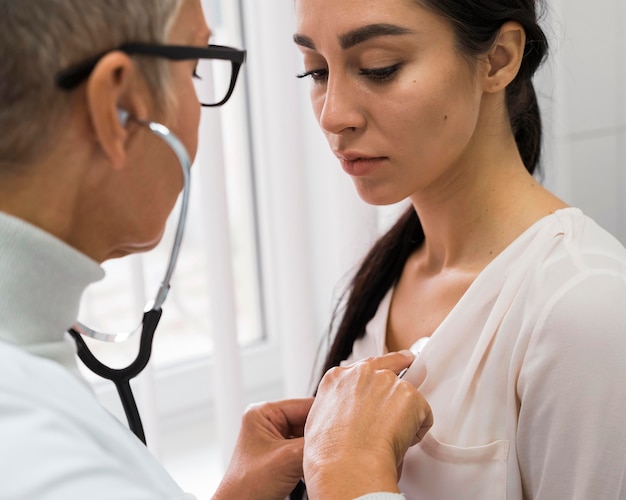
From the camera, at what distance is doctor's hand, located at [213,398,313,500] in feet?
3.27

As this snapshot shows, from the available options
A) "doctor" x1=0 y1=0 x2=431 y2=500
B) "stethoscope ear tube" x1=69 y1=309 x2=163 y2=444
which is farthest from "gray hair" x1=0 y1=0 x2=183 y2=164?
"stethoscope ear tube" x1=69 y1=309 x2=163 y2=444

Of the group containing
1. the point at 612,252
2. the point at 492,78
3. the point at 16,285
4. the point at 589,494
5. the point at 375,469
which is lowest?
the point at 589,494

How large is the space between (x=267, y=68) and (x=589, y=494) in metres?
0.91

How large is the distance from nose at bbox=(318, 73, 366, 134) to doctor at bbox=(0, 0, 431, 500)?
345 mm

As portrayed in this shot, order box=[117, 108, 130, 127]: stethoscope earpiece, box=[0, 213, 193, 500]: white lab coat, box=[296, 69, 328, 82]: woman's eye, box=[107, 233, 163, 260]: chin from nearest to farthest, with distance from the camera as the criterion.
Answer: box=[0, 213, 193, 500]: white lab coat
box=[117, 108, 130, 127]: stethoscope earpiece
box=[107, 233, 163, 260]: chin
box=[296, 69, 328, 82]: woman's eye

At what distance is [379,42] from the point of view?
1.01 m

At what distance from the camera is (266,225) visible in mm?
1814

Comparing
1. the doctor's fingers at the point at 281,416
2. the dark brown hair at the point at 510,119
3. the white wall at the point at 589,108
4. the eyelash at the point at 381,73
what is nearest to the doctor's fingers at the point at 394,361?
the doctor's fingers at the point at 281,416

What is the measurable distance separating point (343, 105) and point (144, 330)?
0.40 m

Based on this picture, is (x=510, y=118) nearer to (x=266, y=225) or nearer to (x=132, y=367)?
(x=132, y=367)

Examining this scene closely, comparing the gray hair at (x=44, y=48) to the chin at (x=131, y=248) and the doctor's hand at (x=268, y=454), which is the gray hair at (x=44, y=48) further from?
the doctor's hand at (x=268, y=454)

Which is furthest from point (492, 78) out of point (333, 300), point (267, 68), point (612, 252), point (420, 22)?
point (333, 300)

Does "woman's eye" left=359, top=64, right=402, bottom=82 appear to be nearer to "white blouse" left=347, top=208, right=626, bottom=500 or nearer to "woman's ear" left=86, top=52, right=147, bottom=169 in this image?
"white blouse" left=347, top=208, right=626, bottom=500

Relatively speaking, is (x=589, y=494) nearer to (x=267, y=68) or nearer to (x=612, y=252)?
(x=612, y=252)
